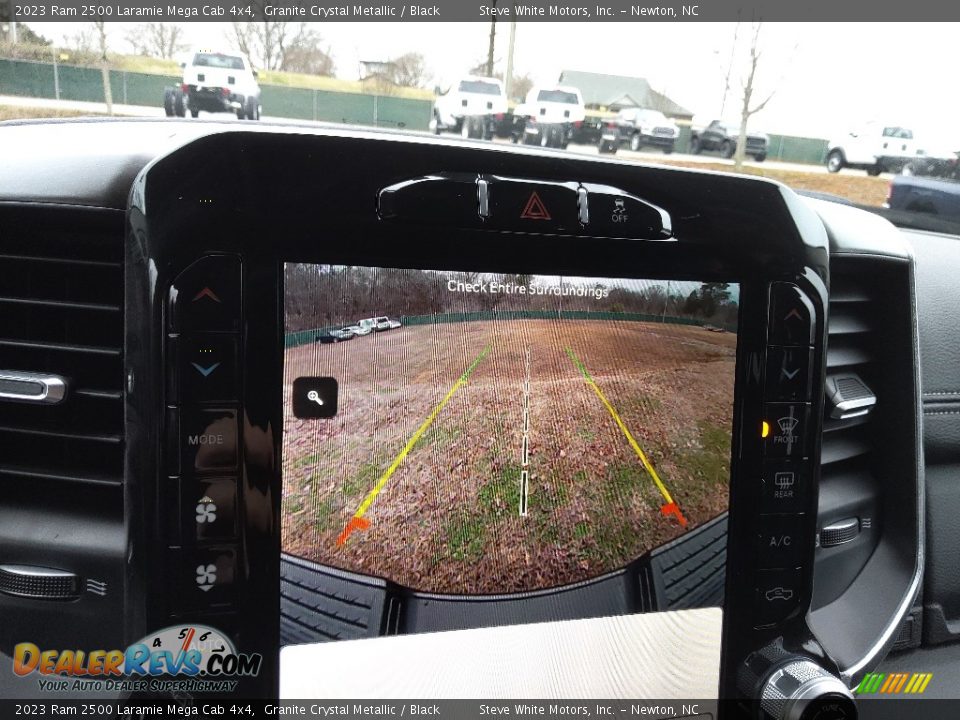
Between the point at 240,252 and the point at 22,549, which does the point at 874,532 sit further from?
the point at 22,549

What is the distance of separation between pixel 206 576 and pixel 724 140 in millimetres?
3032

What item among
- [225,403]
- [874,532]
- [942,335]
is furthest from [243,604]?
[942,335]

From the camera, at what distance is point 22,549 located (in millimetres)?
1197

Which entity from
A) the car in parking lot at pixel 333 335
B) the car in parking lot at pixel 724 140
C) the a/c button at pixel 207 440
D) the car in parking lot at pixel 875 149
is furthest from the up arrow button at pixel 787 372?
the car in parking lot at pixel 875 149

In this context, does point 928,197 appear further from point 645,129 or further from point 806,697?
point 806,697

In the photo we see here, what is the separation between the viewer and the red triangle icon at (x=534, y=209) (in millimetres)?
1039

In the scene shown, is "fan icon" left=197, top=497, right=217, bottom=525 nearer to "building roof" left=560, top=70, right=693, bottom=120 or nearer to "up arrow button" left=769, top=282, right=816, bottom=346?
"up arrow button" left=769, top=282, right=816, bottom=346

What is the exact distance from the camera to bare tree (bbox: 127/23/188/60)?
59.1 inches

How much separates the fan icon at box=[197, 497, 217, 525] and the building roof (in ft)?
7.56

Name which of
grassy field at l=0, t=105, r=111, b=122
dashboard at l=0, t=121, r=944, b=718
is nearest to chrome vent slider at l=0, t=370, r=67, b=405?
dashboard at l=0, t=121, r=944, b=718

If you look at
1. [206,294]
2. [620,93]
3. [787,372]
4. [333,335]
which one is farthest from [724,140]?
[206,294]

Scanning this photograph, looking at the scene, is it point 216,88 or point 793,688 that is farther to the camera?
point 216,88

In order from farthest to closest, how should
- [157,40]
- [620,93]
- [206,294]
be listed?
1. [620,93]
2. [157,40]
3. [206,294]

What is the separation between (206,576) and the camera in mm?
1018
